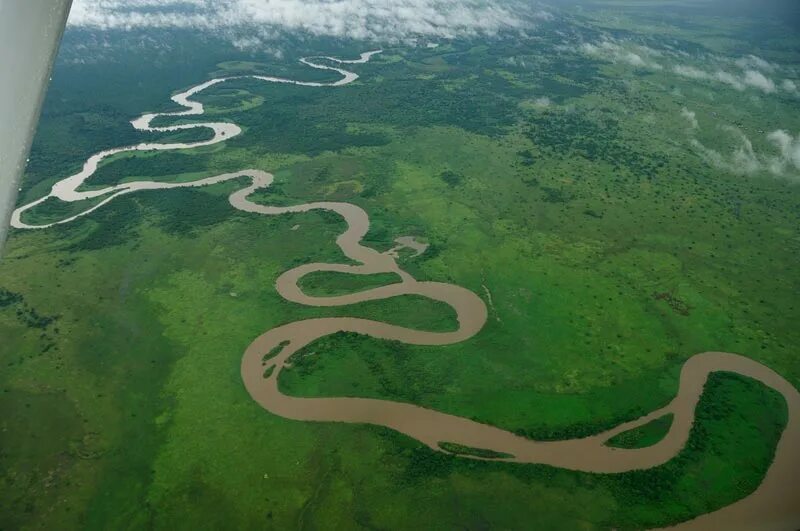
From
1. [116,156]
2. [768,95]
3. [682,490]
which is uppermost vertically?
[768,95]

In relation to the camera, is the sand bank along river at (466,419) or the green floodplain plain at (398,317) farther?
the sand bank along river at (466,419)

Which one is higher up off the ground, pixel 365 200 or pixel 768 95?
pixel 768 95

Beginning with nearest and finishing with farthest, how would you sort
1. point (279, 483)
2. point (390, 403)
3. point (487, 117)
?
1. point (279, 483)
2. point (390, 403)
3. point (487, 117)

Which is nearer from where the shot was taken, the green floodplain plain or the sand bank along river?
the green floodplain plain

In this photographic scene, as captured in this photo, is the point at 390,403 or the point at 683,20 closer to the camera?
the point at 390,403

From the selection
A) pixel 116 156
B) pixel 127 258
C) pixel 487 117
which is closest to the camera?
pixel 127 258

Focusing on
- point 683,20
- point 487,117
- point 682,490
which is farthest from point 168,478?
point 683,20

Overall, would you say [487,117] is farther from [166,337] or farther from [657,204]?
[166,337]
